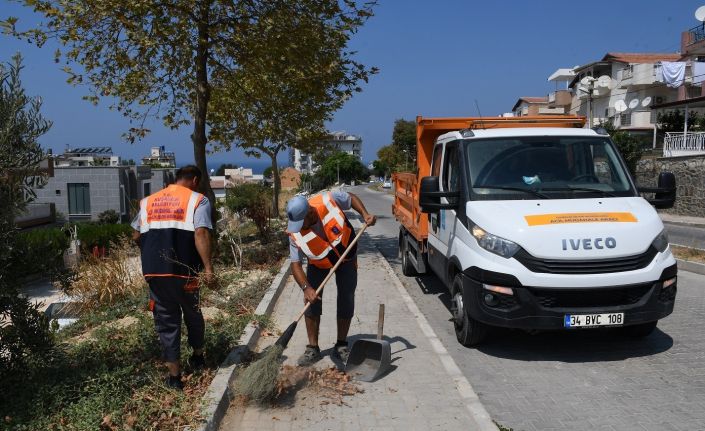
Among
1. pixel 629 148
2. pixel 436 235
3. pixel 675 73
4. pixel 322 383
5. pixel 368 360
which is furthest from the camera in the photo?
pixel 675 73

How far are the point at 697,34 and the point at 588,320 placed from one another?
42069 millimetres

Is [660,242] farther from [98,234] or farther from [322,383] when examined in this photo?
[98,234]

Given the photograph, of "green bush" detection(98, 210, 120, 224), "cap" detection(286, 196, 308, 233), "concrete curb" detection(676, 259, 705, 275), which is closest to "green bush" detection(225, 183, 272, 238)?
"green bush" detection(98, 210, 120, 224)

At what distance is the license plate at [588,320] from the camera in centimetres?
517

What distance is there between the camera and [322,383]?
16.5 feet

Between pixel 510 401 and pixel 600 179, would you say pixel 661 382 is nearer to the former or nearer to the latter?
pixel 510 401

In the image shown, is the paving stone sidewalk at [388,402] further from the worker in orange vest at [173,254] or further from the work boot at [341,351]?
the worker in orange vest at [173,254]

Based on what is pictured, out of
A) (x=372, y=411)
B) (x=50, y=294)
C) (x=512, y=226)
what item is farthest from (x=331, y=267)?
(x=50, y=294)

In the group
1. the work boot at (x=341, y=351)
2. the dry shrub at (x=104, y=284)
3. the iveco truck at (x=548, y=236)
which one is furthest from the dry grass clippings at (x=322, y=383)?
the dry shrub at (x=104, y=284)

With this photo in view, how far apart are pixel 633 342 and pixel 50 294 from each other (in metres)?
10.4

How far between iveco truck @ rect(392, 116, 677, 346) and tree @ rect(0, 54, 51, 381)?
12.0ft

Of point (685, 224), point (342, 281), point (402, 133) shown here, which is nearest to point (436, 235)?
point (342, 281)

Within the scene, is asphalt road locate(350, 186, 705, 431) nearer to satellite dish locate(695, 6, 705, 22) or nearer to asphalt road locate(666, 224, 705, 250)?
asphalt road locate(666, 224, 705, 250)

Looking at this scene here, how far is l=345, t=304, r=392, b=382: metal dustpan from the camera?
17.0ft
